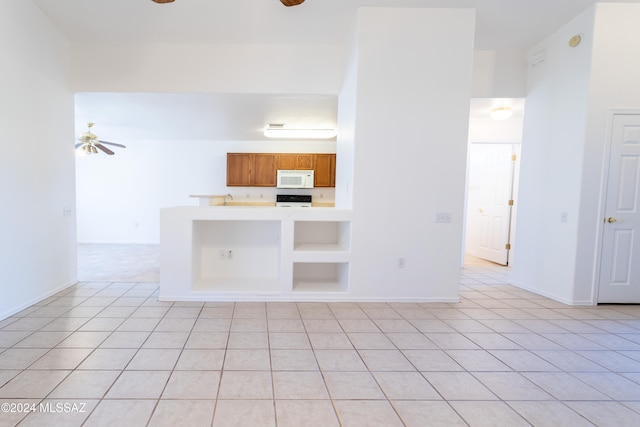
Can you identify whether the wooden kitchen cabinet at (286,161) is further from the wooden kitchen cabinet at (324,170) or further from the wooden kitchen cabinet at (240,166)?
the wooden kitchen cabinet at (240,166)

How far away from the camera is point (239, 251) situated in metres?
3.74

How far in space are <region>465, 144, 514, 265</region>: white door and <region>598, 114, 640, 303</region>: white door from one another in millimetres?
2108

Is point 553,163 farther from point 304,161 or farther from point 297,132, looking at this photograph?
point 304,161

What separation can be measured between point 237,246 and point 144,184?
471 centimetres

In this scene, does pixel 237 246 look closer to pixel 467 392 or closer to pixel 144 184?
pixel 467 392

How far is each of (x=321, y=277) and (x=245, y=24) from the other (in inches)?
122

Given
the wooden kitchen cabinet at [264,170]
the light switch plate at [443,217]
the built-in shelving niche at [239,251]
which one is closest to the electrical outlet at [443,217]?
the light switch plate at [443,217]

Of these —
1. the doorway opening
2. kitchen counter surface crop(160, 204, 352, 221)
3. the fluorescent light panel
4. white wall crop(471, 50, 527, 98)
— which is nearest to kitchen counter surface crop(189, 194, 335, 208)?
the fluorescent light panel

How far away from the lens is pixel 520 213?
4.00 m

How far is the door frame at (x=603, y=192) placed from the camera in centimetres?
323

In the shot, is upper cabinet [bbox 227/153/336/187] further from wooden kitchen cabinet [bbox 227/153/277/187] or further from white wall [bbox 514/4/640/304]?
white wall [bbox 514/4/640/304]

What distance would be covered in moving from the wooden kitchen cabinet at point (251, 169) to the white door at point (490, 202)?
4211 millimetres

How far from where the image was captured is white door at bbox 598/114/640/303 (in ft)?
10.7

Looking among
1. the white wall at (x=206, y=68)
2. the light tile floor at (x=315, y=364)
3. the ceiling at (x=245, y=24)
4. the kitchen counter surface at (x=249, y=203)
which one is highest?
the ceiling at (x=245, y=24)
